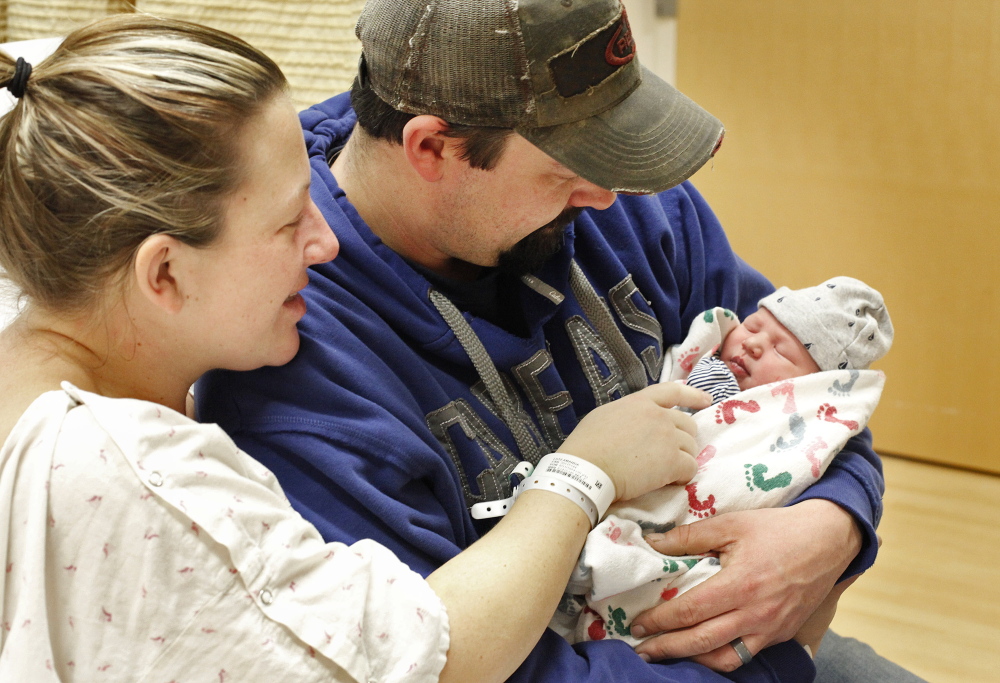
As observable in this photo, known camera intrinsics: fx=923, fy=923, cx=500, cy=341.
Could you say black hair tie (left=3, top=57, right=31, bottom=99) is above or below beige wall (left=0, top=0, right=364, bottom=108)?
above

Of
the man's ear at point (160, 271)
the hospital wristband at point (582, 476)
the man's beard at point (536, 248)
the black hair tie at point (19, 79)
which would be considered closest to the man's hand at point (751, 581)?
the hospital wristband at point (582, 476)

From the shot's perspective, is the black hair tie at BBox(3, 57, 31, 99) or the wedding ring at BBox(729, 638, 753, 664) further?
the wedding ring at BBox(729, 638, 753, 664)

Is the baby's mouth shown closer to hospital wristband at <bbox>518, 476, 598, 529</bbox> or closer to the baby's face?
the baby's face

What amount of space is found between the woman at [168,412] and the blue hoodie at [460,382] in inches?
3.0

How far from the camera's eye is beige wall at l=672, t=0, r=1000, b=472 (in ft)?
8.14

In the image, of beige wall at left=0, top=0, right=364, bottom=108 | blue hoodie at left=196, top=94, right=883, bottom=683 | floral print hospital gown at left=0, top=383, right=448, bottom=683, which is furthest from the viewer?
beige wall at left=0, top=0, right=364, bottom=108

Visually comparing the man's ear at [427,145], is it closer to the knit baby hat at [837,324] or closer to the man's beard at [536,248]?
the man's beard at [536,248]

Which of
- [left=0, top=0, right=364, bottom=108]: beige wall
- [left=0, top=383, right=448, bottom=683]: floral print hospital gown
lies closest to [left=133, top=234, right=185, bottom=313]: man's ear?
[left=0, top=383, right=448, bottom=683]: floral print hospital gown

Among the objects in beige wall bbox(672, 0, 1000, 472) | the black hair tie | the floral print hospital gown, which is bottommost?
beige wall bbox(672, 0, 1000, 472)

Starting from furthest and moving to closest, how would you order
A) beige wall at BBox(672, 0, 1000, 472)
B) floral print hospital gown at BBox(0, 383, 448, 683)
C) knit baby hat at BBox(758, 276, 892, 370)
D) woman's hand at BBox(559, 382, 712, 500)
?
beige wall at BBox(672, 0, 1000, 472)
knit baby hat at BBox(758, 276, 892, 370)
woman's hand at BBox(559, 382, 712, 500)
floral print hospital gown at BBox(0, 383, 448, 683)

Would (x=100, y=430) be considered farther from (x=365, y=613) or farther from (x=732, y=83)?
(x=732, y=83)

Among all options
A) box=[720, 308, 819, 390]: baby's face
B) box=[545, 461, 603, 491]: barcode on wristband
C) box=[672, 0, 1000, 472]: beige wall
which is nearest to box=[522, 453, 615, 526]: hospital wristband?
box=[545, 461, 603, 491]: barcode on wristband

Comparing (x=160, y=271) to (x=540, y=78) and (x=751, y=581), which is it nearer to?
(x=540, y=78)

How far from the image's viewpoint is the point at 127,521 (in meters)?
0.78
